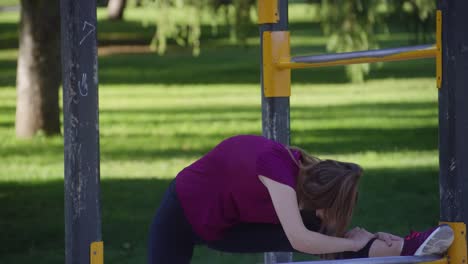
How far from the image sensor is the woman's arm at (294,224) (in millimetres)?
3598

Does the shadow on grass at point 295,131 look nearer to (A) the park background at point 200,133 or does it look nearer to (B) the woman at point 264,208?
(A) the park background at point 200,133

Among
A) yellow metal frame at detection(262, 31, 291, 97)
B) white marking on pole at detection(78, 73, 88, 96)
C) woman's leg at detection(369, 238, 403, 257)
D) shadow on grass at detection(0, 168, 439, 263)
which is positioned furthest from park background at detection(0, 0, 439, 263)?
white marking on pole at detection(78, 73, 88, 96)

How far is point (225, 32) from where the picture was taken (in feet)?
93.8

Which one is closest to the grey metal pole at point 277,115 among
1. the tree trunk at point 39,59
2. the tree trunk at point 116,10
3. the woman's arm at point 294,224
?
the woman's arm at point 294,224

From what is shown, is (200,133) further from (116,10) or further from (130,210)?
(116,10)

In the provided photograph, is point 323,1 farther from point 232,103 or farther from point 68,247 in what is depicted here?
point 68,247

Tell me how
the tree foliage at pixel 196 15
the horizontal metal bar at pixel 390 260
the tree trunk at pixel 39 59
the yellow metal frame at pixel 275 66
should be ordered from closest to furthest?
the horizontal metal bar at pixel 390 260, the yellow metal frame at pixel 275 66, the tree trunk at pixel 39 59, the tree foliage at pixel 196 15

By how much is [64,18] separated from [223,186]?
0.75m

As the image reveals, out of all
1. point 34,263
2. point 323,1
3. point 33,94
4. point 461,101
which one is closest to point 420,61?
point 323,1

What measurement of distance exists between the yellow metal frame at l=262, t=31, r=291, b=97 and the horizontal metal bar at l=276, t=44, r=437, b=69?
7.2 inches

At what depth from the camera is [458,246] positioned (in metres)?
3.89

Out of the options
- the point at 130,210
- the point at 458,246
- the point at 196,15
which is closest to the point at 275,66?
the point at 458,246

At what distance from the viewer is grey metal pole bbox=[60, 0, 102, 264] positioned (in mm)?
3584

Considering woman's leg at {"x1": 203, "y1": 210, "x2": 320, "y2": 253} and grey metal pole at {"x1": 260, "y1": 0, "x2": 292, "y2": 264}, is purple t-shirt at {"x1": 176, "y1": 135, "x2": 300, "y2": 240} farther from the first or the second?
grey metal pole at {"x1": 260, "y1": 0, "x2": 292, "y2": 264}
